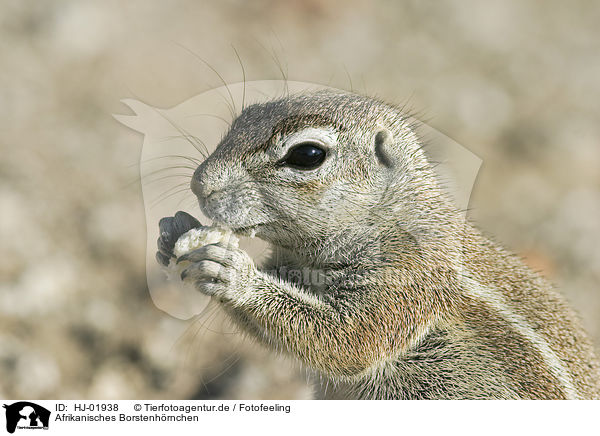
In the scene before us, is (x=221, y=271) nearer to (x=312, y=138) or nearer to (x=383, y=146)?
(x=312, y=138)

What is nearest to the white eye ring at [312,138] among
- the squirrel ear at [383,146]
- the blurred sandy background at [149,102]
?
the squirrel ear at [383,146]

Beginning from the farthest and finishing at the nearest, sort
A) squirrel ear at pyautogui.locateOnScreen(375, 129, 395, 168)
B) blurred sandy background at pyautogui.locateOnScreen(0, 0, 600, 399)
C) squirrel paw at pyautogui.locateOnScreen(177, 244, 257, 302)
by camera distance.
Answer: blurred sandy background at pyautogui.locateOnScreen(0, 0, 600, 399) → squirrel ear at pyautogui.locateOnScreen(375, 129, 395, 168) → squirrel paw at pyautogui.locateOnScreen(177, 244, 257, 302)

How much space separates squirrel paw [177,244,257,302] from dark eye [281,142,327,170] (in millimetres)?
255

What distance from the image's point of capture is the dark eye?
1.45 metres

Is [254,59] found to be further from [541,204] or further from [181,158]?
[541,204]

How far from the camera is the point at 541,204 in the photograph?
3500 mm

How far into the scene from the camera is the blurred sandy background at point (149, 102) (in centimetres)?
180

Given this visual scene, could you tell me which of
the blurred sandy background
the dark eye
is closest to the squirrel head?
the dark eye

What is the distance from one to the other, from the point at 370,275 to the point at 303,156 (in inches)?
15.9

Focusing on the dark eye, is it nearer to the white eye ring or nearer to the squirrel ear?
the white eye ring
